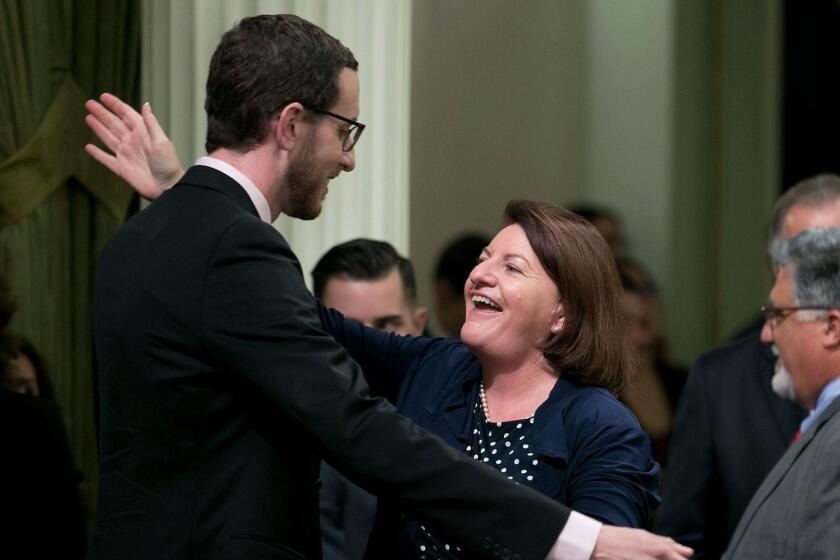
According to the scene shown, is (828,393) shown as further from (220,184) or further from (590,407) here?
(220,184)

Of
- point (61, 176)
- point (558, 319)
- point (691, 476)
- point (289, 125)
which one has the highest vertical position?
point (289, 125)

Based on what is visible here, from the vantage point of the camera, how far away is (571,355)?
9.30 feet

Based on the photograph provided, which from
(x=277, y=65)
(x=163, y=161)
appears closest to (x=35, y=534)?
(x=163, y=161)

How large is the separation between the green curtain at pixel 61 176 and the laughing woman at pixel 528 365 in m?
0.94

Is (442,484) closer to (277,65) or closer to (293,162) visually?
(293,162)

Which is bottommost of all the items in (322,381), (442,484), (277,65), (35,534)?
(35,534)

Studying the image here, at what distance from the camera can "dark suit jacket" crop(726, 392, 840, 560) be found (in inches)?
106

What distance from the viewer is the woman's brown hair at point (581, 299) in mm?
2828

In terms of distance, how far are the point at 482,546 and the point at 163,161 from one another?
1.09 m

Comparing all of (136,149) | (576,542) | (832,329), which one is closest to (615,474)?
(576,542)

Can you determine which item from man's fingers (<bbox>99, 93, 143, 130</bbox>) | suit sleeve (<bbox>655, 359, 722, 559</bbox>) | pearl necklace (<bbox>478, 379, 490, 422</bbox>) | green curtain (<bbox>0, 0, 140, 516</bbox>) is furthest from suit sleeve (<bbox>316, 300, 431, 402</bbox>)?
green curtain (<bbox>0, 0, 140, 516</bbox>)

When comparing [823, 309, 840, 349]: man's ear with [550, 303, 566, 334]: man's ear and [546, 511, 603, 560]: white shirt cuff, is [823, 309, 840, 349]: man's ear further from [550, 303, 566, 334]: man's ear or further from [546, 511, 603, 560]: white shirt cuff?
[546, 511, 603, 560]: white shirt cuff

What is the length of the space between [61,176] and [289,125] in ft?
5.27

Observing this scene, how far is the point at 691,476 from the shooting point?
148 inches
